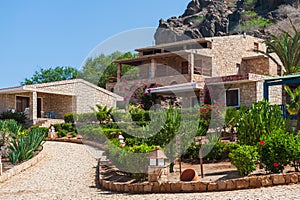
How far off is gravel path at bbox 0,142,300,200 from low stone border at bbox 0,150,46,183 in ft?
0.58

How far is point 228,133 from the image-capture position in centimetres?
1683

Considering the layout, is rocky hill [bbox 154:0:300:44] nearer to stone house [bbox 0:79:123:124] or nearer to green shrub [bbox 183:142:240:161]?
stone house [bbox 0:79:123:124]

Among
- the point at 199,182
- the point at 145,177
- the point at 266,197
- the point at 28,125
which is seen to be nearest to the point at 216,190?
the point at 199,182

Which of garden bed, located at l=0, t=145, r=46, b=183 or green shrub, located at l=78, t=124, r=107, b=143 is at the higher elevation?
A: green shrub, located at l=78, t=124, r=107, b=143

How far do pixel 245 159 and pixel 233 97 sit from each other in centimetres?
1455

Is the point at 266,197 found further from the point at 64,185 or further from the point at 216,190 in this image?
the point at 64,185

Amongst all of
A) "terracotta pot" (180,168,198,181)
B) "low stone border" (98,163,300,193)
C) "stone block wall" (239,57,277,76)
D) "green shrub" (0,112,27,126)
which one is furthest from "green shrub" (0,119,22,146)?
"stone block wall" (239,57,277,76)

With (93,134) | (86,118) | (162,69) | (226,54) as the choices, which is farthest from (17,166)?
(162,69)

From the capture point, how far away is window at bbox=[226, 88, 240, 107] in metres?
23.8

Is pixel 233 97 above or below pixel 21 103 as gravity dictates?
above

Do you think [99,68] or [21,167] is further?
[99,68]

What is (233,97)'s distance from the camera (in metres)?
24.0

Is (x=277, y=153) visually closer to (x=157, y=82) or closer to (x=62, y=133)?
(x=62, y=133)

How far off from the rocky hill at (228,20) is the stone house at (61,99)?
83.5ft
